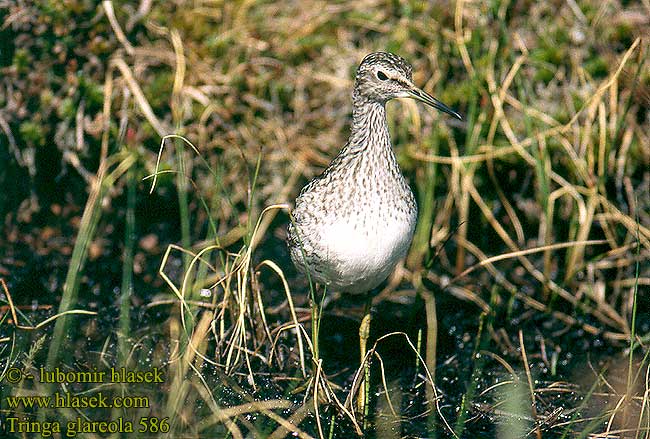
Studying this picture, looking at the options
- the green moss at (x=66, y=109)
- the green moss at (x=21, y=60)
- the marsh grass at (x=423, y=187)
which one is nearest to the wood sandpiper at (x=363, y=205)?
the marsh grass at (x=423, y=187)

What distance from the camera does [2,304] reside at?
5473 millimetres

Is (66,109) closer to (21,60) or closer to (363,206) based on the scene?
(21,60)

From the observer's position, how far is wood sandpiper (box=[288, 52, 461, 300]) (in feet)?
15.3

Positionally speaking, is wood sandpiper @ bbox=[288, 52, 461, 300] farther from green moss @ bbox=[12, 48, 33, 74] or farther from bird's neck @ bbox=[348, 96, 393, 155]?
green moss @ bbox=[12, 48, 33, 74]

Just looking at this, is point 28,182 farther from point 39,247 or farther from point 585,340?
point 585,340

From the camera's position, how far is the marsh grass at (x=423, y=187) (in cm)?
516

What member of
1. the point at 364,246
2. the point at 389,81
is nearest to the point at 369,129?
the point at 389,81

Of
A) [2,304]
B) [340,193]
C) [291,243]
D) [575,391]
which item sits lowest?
[575,391]

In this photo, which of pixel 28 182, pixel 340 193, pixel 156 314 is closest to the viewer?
pixel 340 193

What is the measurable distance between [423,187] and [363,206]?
198 centimetres

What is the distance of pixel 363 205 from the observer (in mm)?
4680

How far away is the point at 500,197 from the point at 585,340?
126 cm

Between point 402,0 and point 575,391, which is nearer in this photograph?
point 575,391

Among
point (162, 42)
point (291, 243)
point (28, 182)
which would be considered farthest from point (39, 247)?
point (291, 243)
